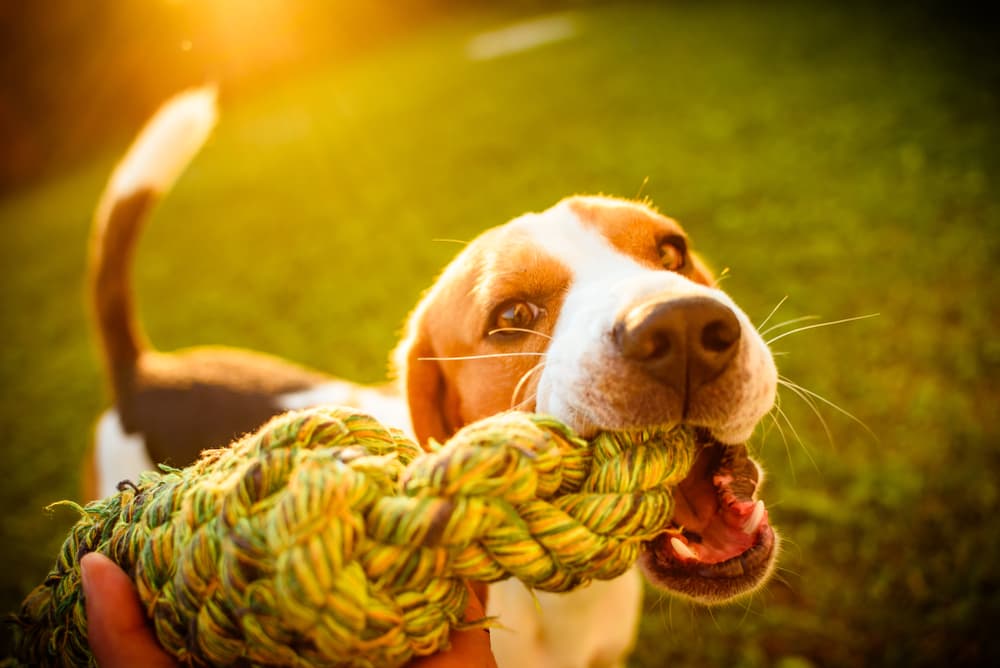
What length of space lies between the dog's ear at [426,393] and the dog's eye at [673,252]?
899 millimetres

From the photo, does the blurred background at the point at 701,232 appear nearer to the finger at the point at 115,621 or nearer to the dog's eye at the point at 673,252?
the dog's eye at the point at 673,252

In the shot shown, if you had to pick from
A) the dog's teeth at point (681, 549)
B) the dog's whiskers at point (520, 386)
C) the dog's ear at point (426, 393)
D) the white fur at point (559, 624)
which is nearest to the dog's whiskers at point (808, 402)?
the dog's teeth at point (681, 549)

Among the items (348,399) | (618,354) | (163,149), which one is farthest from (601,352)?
(163,149)

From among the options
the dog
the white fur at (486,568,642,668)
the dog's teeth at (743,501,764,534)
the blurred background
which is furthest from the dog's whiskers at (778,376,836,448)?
the white fur at (486,568,642,668)

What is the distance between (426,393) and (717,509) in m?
1.11

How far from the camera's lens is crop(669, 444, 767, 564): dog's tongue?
181cm

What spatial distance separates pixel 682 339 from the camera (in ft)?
4.99

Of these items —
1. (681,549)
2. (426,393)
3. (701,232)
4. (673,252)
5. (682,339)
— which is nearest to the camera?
(682,339)

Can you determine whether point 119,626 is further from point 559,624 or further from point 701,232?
point 701,232

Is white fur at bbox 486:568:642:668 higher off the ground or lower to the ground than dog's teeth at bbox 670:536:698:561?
lower

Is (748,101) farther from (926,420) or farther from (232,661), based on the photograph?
(232,661)

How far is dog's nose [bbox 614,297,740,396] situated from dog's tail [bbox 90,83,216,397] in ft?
9.76

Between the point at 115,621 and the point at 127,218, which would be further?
A: the point at 127,218

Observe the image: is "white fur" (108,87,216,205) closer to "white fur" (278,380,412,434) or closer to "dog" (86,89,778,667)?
"dog" (86,89,778,667)
